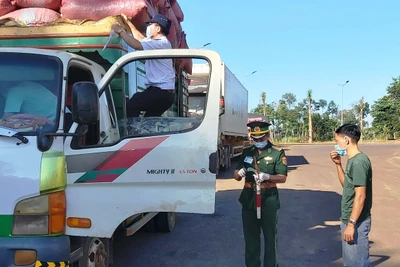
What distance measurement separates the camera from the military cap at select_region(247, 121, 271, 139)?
178 inches

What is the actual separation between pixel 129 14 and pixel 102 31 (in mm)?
544

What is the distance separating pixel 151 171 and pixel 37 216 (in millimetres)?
898

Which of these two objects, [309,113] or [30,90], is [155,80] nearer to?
[30,90]

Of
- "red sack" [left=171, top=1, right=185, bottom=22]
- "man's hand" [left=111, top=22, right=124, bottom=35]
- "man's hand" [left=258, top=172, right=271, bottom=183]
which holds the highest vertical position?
"red sack" [left=171, top=1, right=185, bottom=22]

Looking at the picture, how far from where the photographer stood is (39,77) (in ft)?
11.7

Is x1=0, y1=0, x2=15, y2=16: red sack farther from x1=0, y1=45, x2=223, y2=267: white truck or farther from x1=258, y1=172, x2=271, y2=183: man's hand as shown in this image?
x1=258, y1=172, x2=271, y2=183: man's hand

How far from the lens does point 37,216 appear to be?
10.1ft

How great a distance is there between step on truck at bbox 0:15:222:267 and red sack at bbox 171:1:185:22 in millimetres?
3575

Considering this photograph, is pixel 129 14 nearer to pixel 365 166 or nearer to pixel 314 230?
pixel 365 166

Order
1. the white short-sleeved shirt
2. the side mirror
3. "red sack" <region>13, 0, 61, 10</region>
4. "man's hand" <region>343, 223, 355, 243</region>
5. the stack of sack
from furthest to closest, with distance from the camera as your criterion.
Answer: "red sack" <region>13, 0, 61, 10</region> → the stack of sack → the white short-sleeved shirt → "man's hand" <region>343, 223, 355, 243</region> → the side mirror

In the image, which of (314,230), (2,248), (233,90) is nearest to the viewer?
(2,248)

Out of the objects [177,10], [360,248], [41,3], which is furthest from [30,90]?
[177,10]

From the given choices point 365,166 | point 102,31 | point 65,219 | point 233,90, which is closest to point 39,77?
point 102,31

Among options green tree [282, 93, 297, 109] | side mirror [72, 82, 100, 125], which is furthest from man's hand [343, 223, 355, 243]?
green tree [282, 93, 297, 109]
